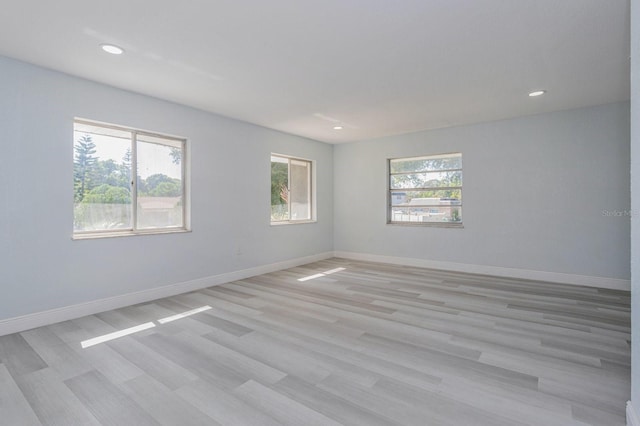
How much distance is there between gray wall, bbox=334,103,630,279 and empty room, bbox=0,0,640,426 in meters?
0.03

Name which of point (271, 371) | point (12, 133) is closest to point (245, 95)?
point (12, 133)

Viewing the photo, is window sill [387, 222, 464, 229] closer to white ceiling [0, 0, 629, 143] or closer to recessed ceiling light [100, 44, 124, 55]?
white ceiling [0, 0, 629, 143]

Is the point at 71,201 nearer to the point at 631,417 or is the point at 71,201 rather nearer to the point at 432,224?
the point at 631,417

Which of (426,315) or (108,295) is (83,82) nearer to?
(108,295)

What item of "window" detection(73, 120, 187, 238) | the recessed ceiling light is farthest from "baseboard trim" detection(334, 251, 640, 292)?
the recessed ceiling light

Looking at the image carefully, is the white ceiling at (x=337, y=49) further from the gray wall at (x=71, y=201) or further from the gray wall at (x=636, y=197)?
the gray wall at (x=636, y=197)

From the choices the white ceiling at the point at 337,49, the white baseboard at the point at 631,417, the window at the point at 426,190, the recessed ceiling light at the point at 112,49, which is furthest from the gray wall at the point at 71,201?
the white baseboard at the point at 631,417

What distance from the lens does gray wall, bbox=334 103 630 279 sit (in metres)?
4.58

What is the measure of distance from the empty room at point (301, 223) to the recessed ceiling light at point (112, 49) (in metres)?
0.03

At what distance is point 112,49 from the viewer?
2873mm

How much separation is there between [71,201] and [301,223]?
151 inches

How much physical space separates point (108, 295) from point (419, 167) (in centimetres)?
540

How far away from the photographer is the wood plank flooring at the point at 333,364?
188 centimetres

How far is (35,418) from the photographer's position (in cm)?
184
